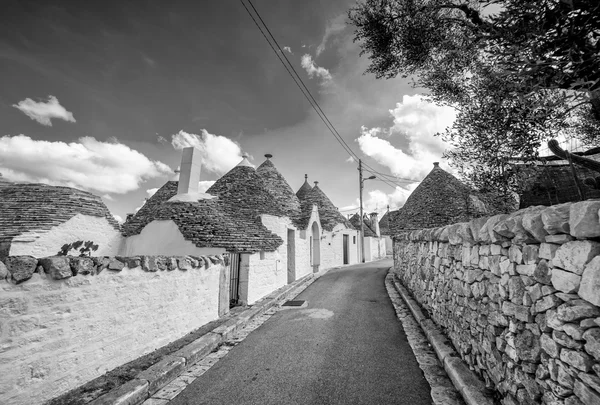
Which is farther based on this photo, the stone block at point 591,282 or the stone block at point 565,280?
the stone block at point 565,280

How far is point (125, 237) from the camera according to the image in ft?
38.8

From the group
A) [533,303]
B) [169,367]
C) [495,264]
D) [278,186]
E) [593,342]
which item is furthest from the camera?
[278,186]

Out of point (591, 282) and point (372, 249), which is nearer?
point (591, 282)

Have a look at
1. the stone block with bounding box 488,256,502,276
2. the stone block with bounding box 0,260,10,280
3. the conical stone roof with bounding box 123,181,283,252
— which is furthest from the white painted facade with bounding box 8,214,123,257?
the stone block with bounding box 488,256,502,276

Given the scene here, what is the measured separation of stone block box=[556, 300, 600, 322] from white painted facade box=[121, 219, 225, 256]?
6929mm

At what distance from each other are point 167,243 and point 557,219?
8.63 m

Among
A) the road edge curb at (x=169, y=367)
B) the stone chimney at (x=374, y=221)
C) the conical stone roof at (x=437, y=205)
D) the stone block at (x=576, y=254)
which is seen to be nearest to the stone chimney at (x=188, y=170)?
the road edge curb at (x=169, y=367)

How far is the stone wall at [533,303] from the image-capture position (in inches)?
66.1

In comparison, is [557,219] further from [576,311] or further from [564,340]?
[564,340]

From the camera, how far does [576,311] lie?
176cm

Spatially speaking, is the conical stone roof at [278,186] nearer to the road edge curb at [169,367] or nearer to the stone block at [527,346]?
the road edge curb at [169,367]

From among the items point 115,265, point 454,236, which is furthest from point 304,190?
point 115,265

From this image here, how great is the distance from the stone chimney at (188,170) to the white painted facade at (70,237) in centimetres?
473

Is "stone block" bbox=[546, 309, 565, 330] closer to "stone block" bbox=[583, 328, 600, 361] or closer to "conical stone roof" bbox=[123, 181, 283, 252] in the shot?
"stone block" bbox=[583, 328, 600, 361]
